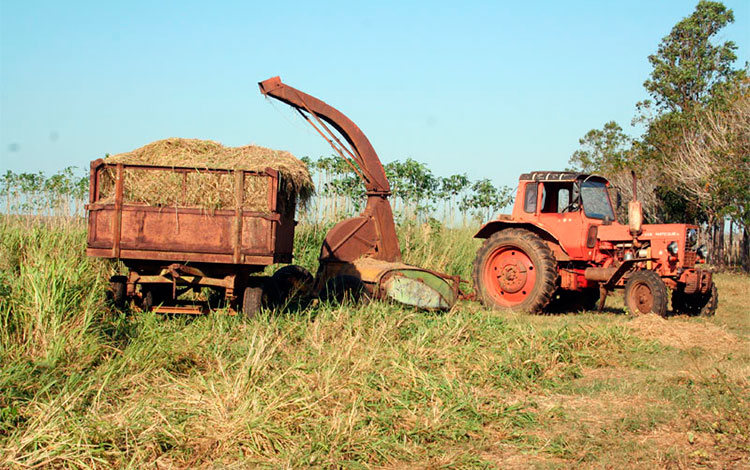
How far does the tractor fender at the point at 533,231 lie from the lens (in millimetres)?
10250

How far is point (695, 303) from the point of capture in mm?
10156

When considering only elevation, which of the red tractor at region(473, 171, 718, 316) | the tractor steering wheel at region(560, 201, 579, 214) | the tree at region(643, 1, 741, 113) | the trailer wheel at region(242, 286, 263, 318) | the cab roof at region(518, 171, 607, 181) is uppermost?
the tree at region(643, 1, 741, 113)

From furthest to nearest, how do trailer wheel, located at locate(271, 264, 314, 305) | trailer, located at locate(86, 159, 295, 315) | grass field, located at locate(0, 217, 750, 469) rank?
trailer wheel, located at locate(271, 264, 314, 305) → trailer, located at locate(86, 159, 295, 315) → grass field, located at locate(0, 217, 750, 469)

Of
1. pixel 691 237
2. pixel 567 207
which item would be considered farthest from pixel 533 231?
pixel 691 237

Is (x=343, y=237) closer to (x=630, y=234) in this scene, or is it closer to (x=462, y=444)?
(x=630, y=234)

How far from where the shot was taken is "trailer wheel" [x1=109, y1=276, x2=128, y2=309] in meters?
7.35

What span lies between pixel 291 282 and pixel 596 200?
4.78 metres

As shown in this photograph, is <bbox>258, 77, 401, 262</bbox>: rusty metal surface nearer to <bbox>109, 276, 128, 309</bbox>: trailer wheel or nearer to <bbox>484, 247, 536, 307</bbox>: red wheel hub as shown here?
<bbox>484, 247, 536, 307</bbox>: red wheel hub

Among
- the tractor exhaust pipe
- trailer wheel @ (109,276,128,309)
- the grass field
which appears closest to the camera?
the grass field

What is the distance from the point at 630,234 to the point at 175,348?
22.7 feet

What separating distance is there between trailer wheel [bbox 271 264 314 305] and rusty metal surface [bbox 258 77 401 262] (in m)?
0.40

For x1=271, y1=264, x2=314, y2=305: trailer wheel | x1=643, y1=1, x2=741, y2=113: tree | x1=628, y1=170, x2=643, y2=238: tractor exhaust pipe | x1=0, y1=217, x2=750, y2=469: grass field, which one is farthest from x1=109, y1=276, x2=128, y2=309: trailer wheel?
x1=643, y1=1, x2=741, y2=113: tree

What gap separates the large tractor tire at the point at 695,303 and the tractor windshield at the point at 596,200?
152 cm

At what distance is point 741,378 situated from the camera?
5.54 meters
